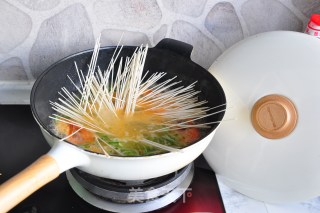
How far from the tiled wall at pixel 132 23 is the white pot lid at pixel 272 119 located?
0.58 ft

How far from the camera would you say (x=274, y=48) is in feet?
2.74

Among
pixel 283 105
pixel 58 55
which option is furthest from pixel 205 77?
pixel 58 55

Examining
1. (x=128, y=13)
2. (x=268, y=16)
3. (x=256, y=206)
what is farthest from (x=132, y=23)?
(x=256, y=206)

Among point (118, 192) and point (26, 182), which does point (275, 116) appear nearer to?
point (118, 192)

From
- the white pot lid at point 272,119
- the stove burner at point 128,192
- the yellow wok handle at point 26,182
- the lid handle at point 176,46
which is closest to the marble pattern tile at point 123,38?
the lid handle at point 176,46

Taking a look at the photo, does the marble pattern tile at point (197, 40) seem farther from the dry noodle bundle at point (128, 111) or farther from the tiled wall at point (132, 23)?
the dry noodle bundle at point (128, 111)

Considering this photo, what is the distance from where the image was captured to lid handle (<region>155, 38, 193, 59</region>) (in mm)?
999

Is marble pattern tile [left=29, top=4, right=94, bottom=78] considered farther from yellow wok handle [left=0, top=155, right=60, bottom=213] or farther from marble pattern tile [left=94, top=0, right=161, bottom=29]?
yellow wok handle [left=0, top=155, right=60, bottom=213]

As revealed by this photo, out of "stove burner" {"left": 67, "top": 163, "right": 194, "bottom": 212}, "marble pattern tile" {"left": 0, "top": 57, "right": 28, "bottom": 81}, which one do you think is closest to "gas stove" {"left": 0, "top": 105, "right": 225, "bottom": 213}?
"stove burner" {"left": 67, "top": 163, "right": 194, "bottom": 212}

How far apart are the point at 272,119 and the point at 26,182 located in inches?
21.1

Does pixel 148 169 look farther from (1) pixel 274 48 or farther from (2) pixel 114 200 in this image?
(1) pixel 274 48

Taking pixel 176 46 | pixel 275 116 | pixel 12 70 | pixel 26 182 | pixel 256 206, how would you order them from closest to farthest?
pixel 26 182
pixel 275 116
pixel 256 206
pixel 176 46
pixel 12 70

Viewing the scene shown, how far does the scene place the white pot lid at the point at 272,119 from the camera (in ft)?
2.55

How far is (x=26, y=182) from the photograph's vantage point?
619 millimetres
